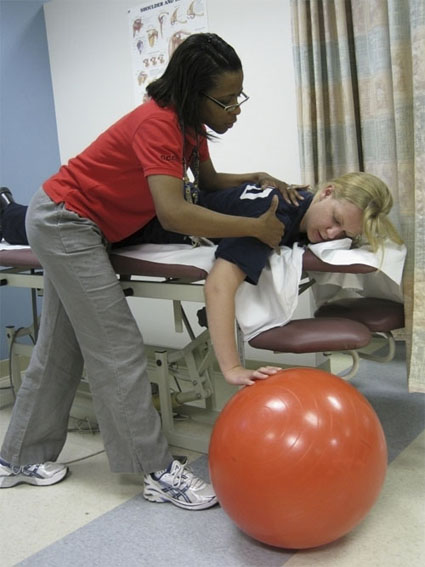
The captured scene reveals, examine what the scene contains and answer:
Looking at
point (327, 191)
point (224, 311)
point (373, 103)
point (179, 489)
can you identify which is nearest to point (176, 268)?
point (224, 311)

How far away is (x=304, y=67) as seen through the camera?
2281 millimetres

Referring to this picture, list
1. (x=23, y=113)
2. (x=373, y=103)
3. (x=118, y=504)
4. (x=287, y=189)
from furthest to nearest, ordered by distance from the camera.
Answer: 1. (x=23, y=113)
2. (x=373, y=103)
3. (x=287, y=189)
4. (x=118, y=504)

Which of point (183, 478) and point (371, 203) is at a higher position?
point (371, 203)

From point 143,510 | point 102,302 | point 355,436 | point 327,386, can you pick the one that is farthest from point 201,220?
point 143,510

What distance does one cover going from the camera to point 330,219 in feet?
5.36

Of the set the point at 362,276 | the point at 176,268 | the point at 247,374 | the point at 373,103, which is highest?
the point at 373,103

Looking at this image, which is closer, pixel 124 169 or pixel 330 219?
pixel 124 169

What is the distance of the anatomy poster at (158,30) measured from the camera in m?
2.65

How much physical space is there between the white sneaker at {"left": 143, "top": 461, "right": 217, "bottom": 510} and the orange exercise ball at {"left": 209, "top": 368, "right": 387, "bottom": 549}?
26 centimetres

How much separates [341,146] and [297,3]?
58 centimetres

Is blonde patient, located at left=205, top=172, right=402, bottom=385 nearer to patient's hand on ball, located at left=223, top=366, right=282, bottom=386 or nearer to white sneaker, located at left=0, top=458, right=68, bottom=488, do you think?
patient's hand on ball, located at left=223, top=366, right=282, bottom=386

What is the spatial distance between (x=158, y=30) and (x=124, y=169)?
5.03 feet

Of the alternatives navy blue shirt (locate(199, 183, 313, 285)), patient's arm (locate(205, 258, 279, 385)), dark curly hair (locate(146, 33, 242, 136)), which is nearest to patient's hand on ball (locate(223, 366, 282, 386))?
patient's arm (locate(205, 258, 279, 385))

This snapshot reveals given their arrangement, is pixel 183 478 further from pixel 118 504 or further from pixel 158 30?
pixel 158 30
